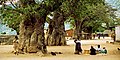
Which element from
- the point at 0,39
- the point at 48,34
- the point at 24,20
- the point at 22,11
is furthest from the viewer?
the point at 0,39

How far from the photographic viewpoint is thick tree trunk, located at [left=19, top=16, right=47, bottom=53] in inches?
710

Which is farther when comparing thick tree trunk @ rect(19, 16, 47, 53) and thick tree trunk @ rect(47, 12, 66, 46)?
thick tree trunk @ rect(47, 12, 66, 46)

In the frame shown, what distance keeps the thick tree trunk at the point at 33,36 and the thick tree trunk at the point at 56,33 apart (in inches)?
337

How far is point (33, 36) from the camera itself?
18.2m

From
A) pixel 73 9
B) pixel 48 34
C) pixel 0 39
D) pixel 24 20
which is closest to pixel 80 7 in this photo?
pixel 73 9

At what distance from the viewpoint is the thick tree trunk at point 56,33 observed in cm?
2748

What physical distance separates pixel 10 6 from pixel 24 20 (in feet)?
4.33

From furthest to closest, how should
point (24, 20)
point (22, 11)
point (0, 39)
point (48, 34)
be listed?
point (0, 39)
point (48, 34)
point (24, 20)
point (22, 11)

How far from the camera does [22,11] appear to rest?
1731cm

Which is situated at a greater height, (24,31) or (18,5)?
(18,5)

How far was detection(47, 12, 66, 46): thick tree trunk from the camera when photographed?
27.5m

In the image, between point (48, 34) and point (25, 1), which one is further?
point (48, 34)

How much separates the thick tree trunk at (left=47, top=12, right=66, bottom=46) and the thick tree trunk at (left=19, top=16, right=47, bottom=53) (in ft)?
28.1

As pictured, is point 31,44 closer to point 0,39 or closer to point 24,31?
point 24,31
